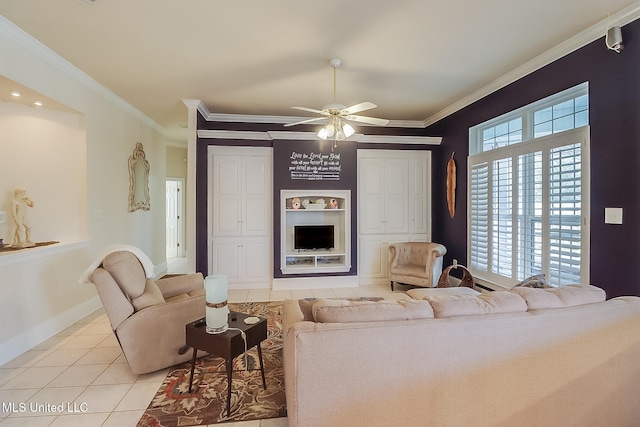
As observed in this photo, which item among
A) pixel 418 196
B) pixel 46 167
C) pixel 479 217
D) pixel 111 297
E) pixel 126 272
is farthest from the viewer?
pixel 418 196

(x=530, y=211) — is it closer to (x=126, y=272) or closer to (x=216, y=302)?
(x=216, y=302)

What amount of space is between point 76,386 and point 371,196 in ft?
14.2

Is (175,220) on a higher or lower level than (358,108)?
lower

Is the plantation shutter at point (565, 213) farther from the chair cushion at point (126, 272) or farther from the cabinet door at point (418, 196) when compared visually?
the chair cushion at point (126, 272)

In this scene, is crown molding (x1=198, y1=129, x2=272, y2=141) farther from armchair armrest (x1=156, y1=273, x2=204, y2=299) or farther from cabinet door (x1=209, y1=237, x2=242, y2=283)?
armchair armrest (x1=156, y1=273, x2=204, y2=299)

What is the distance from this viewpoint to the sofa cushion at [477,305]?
1646 mm

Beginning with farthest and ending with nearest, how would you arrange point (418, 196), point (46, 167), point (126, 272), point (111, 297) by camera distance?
point (418, 196) < point (46, 167) < point (126, 272) < point (111, 297)

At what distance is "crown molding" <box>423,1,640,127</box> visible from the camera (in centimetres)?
248

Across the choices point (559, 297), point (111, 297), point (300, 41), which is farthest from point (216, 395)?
point (300, 41)

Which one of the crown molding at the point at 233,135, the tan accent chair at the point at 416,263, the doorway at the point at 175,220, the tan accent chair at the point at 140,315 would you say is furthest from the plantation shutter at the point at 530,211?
the doorway at the point at 175,220

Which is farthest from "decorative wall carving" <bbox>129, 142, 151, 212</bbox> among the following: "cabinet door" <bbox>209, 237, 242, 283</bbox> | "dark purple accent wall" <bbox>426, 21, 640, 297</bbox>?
"dark purple accent wall" <bbox>426, 21, 640, 297</bbox>

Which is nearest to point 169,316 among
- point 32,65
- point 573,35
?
point 32,65

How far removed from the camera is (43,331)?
3143mm

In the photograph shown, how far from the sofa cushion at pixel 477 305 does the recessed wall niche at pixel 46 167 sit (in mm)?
A: 4103
